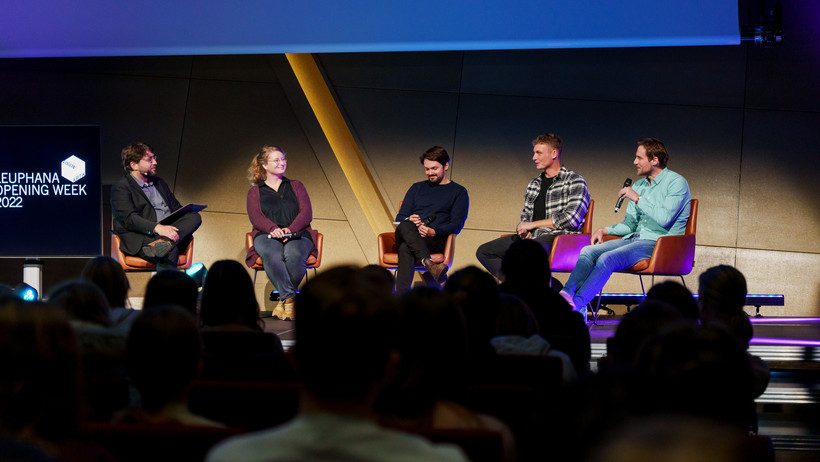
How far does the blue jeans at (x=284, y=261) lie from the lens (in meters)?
6.01

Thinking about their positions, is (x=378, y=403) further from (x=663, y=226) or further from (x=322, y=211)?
(x=322, y=211)

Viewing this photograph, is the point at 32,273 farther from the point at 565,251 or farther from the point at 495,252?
the point at 565,251

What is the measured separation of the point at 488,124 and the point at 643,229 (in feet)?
7.49

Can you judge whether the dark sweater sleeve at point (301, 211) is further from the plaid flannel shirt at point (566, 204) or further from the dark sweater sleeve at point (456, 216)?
the plaid flannel shirt at point (566, 204)

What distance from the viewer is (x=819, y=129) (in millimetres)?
6820

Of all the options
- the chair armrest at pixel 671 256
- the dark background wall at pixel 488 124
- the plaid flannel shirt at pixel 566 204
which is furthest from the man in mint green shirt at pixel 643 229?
the dark background wall at pixel 488 124

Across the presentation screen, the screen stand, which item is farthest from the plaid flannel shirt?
the screen stand

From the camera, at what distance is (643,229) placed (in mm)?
5301

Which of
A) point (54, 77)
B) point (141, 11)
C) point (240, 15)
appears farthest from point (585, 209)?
point (54, 77)

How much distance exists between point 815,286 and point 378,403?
654 centimetres

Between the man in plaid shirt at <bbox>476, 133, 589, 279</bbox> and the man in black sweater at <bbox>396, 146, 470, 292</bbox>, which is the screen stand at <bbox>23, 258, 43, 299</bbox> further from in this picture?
the man in plaid shirt at <bbox>476, 133, 589, 279</bbox>

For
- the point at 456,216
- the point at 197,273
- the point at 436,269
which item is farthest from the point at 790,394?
the point at 197,273

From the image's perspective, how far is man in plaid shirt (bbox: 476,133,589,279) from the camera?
18.0 feet

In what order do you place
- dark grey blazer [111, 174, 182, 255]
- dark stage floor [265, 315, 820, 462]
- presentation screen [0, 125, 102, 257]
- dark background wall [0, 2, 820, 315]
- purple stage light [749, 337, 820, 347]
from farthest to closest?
dark background wall [0, 2, 820, 315]
presentation screen [0, 125, 102, 257]
dark grey blazer [111, 174, 182, 255]
purple stage light [749, 337, 820, 347]
dark stage floor [265, 315, 820, 462]
